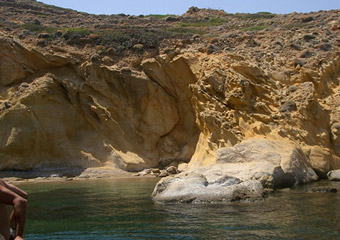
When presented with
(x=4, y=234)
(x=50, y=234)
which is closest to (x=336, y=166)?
(x=50, y=234)

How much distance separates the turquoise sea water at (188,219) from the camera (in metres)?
10.0

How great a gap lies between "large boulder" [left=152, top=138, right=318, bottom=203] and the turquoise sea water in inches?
28.6

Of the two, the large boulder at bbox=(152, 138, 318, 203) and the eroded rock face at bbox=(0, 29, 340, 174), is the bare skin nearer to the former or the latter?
the large boulder at bbox=(152, 138, 318, 203)

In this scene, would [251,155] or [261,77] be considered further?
[261,77]

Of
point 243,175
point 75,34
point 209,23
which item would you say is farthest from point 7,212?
point 209,23

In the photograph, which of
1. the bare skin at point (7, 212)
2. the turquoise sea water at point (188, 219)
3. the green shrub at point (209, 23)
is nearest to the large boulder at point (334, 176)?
the turquoise sea water at point (188, 219)

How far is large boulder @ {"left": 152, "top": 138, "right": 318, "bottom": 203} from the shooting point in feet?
49.4

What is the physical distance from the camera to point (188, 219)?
11883 mm

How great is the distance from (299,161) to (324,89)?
31.4ft

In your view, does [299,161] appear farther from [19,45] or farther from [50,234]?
[19,45]

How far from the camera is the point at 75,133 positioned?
33.2 m

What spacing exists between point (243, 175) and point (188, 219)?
655cm

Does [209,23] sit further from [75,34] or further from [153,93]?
[153,93]

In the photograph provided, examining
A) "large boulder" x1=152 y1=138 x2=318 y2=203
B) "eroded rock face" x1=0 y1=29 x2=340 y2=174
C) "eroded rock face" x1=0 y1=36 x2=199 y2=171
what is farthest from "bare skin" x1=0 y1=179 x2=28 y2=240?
"eroded rock face" x1=0 y1=36 x2=199 y2=171
